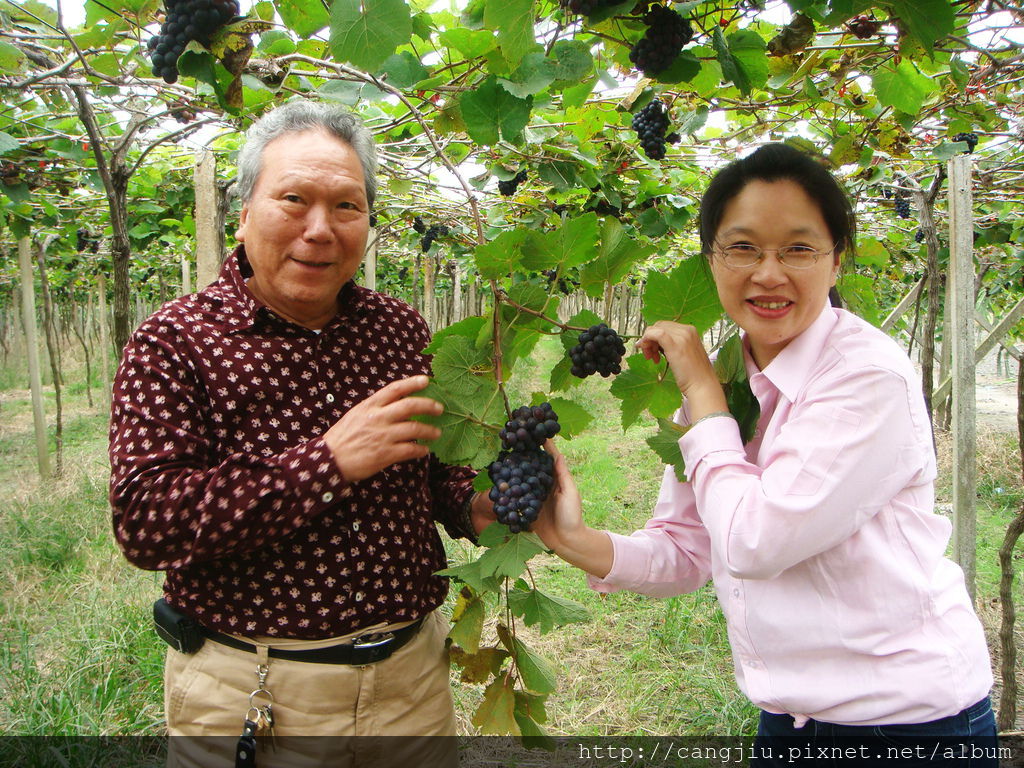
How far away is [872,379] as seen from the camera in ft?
3.54

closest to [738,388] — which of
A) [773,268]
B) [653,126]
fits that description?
[773,268]

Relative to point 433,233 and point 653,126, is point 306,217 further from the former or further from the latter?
point 433,233

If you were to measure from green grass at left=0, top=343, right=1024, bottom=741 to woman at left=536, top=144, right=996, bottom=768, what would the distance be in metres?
1.78

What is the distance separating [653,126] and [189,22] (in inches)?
72.9

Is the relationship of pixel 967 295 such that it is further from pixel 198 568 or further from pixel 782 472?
pixel 198 568

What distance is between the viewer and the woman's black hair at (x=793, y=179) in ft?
3.74

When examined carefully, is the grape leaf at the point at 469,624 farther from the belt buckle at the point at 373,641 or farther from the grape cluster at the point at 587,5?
the grape cluster at the point at 587,5

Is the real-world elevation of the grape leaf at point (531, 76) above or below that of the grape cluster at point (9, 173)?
above

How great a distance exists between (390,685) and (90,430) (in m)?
10.2

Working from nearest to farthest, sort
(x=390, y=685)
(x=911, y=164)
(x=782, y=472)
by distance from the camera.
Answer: (x=782, y=472), (x=390, y=685), (x=911, y=164)

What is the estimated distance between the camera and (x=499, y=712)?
142 cm

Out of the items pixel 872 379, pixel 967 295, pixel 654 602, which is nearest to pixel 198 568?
pixel 872 379

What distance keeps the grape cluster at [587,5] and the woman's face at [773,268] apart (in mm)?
383

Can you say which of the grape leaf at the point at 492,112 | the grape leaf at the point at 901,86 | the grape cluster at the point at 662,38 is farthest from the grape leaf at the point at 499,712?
the grape leaf at the point at 901,86
